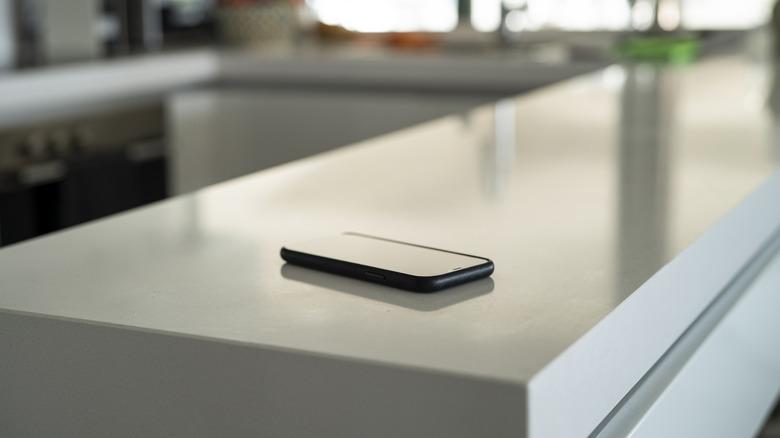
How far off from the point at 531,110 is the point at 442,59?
922 millimetres

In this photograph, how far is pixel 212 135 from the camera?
2797 mm

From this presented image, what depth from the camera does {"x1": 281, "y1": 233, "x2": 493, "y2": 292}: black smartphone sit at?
2.54 feet

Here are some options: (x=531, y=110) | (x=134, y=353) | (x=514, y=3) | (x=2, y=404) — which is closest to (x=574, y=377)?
(x=134, y=353)

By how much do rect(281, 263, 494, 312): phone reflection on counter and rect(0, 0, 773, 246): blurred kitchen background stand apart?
153 cm

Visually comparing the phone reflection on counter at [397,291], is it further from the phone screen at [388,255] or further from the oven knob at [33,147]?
the oven knob at [33,147]

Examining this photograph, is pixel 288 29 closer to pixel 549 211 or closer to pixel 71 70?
pixel 71 70

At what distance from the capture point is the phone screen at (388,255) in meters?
0.79

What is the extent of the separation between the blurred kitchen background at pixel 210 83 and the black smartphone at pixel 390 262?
1495 mm

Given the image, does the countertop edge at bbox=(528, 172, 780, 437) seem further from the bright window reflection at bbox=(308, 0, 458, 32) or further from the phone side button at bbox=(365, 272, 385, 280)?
the bright window reflection at bbox=(308, 0, 458, 32)

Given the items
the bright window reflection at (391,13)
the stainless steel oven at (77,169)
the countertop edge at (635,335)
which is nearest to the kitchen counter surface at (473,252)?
the countertop edge at (635,335)

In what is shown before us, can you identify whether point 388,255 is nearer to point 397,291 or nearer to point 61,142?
point 397,291

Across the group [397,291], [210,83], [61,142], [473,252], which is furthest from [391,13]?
[397,291]

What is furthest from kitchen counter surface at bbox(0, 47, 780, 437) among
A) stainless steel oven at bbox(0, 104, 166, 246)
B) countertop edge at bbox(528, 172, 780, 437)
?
stainless steel oven at bbox(0, 104, 166, 246)

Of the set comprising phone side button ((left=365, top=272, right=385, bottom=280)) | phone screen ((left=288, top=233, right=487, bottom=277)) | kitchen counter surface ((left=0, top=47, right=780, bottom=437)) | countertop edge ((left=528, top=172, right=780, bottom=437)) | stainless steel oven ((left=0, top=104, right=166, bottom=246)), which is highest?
phone screen ((left=288, top=233, right=487, bottom=277))
